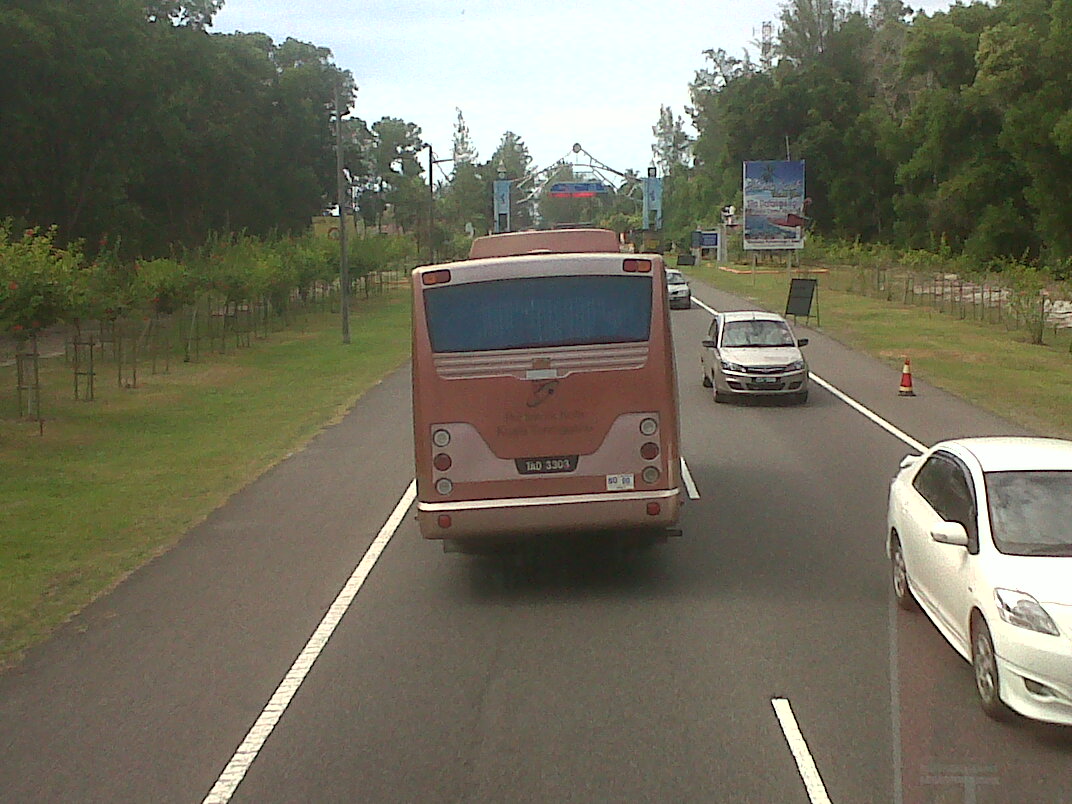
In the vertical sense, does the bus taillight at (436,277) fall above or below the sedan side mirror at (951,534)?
above

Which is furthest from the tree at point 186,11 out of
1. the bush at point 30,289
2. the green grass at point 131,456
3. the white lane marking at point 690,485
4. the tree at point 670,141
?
the tree at point 670,141

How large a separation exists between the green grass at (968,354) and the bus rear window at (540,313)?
1110cm

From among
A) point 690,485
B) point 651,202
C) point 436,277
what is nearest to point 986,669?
point 436,277

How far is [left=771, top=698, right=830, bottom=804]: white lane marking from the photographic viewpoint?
6.72 m

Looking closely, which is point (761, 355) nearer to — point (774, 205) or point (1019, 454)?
point (1019, 454)

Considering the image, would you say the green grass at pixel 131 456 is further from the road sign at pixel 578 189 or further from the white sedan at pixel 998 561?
the road sign at pixel 578 189

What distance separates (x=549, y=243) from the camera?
14.1m

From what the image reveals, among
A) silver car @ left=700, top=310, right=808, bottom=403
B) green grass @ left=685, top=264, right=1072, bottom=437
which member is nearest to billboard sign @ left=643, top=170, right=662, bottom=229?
green grass @ left=685, top=264, right=1072, bottom=437

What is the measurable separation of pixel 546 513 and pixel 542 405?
0.90 meters

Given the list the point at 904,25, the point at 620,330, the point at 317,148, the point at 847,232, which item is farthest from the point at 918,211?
the point at 620,330

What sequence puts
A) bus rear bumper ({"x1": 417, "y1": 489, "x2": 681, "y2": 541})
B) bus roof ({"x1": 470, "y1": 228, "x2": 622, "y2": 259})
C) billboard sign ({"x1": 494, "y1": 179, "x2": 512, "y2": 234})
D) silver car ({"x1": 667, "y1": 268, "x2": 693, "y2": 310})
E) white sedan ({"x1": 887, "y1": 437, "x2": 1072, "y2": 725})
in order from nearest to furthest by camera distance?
white sedan ({"x1": 887, "y1": 437, "x2": 1072, "y2": 725}) → bus rear bumper ({"x1": 417, "y1": 489, "x2": 681, "y2": 541}) → bus roof ({"x1": 470, "y1": 228, "x2": 622, "y2": 259}) → silver car ({"x1": 667, "y1": 268, "x2": 693, "y2": 310}) → billboard sign ({"x1": 494, "y1": 179, "x2": 512, "y2": 234})

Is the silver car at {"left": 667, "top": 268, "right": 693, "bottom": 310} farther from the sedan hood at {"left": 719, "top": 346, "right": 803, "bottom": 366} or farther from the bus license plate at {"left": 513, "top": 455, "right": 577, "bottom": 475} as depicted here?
the bus license plate at {"left": 513, "top": 455, "right": 577, "bottom": 475}

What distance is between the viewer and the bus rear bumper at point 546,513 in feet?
36.3

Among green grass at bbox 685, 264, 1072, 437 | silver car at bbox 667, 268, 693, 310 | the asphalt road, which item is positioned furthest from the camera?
silver car at bbox 667, 268, 693, 310
